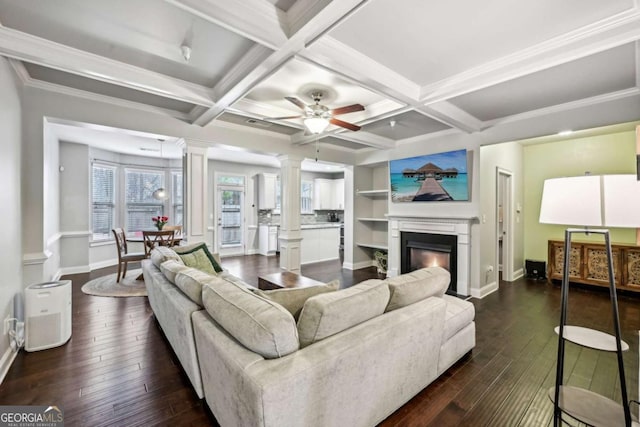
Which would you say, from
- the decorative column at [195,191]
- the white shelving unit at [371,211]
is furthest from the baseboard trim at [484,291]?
the decorative column at [195,191]

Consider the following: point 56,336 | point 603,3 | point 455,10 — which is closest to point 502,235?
point 603,3

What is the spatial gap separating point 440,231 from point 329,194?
4533 millimetres

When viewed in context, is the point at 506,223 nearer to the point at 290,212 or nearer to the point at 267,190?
the point at 290,212

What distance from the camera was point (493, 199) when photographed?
14.8 feet

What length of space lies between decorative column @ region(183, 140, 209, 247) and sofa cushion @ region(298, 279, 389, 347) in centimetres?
300

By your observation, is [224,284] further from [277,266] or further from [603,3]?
[277,266]

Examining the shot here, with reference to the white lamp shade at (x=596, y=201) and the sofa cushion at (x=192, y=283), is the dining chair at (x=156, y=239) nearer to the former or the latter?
the sofa cushion at (x=192, y=283)

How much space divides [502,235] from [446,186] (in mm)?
1612

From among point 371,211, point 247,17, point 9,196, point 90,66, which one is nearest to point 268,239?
point 371,211

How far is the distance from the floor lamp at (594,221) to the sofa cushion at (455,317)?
0.65m

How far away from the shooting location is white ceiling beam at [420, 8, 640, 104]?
1896 mm

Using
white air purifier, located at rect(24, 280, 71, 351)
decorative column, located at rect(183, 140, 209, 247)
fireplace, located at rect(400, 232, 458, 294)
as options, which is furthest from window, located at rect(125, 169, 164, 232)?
fireplace, located at rect(400, 232, 458, 294)

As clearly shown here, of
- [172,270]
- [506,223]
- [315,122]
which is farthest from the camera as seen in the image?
[506,223]

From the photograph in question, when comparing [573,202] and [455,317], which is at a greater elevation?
[573,202]
